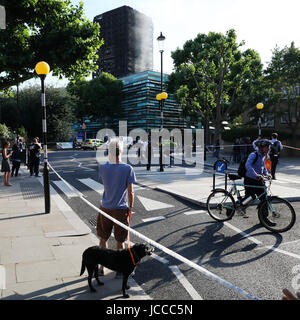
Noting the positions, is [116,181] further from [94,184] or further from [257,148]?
[94,184]

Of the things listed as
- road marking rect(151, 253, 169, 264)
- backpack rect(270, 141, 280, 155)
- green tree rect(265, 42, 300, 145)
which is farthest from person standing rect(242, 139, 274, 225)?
green tree rect(265, 42, 300, 145)

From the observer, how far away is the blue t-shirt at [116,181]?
3.89 meters

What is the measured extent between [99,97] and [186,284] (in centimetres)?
6031

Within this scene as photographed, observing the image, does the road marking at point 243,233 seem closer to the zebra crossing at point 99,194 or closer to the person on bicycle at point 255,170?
the person on bicycle at point 255,170

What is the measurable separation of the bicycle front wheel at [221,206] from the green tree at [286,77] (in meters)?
22.7

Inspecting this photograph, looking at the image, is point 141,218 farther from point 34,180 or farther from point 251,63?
point 251,63

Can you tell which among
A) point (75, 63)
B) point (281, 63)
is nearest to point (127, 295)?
point (75, 63)

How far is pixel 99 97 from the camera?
2404 inches

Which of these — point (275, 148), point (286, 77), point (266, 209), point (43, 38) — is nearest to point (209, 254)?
point (266, 209)

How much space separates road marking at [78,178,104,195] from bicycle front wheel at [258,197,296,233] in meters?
5.77

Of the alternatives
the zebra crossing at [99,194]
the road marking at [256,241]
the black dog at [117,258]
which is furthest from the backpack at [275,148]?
the black dog at [117,258]

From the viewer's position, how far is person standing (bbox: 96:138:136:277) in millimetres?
3885
